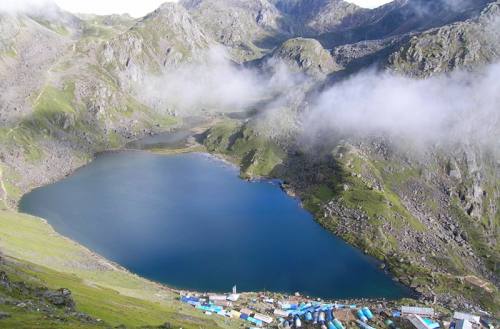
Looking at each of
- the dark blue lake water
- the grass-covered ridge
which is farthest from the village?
the dark blue lake water

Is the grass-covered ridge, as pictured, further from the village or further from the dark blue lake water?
the dark blue lake water

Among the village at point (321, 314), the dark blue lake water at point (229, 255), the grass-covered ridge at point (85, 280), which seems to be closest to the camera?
the grass-covered ridge at point (85, 280)

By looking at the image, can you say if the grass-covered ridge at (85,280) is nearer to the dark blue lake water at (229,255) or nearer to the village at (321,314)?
the village at (321,314)

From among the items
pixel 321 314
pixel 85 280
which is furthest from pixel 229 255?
pixel 85 280

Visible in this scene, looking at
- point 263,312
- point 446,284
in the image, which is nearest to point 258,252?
point 263,312

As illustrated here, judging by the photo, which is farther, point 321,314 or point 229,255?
point 229,255

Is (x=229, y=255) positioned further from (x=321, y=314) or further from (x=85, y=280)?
(x=85, y=280)

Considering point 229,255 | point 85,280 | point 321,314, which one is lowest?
point 229,255

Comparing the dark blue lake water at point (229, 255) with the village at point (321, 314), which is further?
the dark blue lake water at point (229, 255)

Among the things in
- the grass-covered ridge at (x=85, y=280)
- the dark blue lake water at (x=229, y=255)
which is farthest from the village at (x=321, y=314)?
the dark blue lake water at (x=229, y=255)
